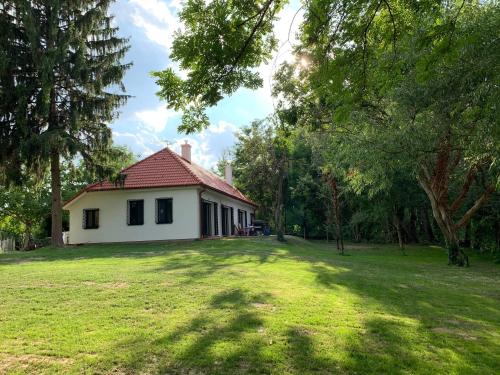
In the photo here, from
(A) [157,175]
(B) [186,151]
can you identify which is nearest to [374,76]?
(A) [157,175]

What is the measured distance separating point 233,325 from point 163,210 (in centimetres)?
1731

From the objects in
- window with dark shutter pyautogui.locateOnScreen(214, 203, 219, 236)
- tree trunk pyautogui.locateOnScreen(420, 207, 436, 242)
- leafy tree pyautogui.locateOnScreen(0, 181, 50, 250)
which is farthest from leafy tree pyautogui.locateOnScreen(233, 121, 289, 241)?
leafy tree pyautogui.locateOnScreen(0, 181, 50, 250)

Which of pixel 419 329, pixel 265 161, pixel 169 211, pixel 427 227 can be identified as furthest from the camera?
pixel 427 227

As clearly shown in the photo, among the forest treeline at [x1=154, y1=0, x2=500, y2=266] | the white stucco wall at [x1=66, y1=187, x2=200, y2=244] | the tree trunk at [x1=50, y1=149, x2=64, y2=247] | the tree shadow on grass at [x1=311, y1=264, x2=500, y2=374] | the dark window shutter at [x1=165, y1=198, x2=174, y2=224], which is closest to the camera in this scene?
the tree shadow on grass at [x1=311, y1=264, x2=500, y2=374]

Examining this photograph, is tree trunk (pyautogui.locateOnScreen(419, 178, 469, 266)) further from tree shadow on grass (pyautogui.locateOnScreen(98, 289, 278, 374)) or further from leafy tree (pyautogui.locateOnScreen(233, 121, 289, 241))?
tree shadow on grass (pyautogui.locateOnScreen(98, 289, 278, 374))

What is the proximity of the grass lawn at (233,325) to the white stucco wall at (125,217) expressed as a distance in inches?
478

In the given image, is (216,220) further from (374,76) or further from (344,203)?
(374,76)

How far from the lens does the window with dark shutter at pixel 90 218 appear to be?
23312 millimetres

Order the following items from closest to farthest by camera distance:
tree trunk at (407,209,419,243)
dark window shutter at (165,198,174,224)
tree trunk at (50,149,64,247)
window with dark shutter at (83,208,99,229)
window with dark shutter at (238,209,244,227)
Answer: tree trunk at (50,149,64,247) < dark window shutter at (165,198,174,224) < window with dark shutter at (83,208,99,229) < window with dark shutter at (238,209,244,227) < tree trunk at (407,209,419,243)

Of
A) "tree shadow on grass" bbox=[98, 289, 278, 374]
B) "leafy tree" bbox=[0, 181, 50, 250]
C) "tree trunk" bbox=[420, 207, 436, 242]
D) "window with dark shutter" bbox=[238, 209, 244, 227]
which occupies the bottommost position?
"tree shadow on grass" bbox=[98, 289, 278, 374]

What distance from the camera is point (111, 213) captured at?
75.5 ft

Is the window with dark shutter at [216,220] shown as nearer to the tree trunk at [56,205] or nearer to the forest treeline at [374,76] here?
the tree trunk at [56,205]

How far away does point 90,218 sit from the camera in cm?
2347

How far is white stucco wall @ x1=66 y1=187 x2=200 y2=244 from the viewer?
72.9ft
